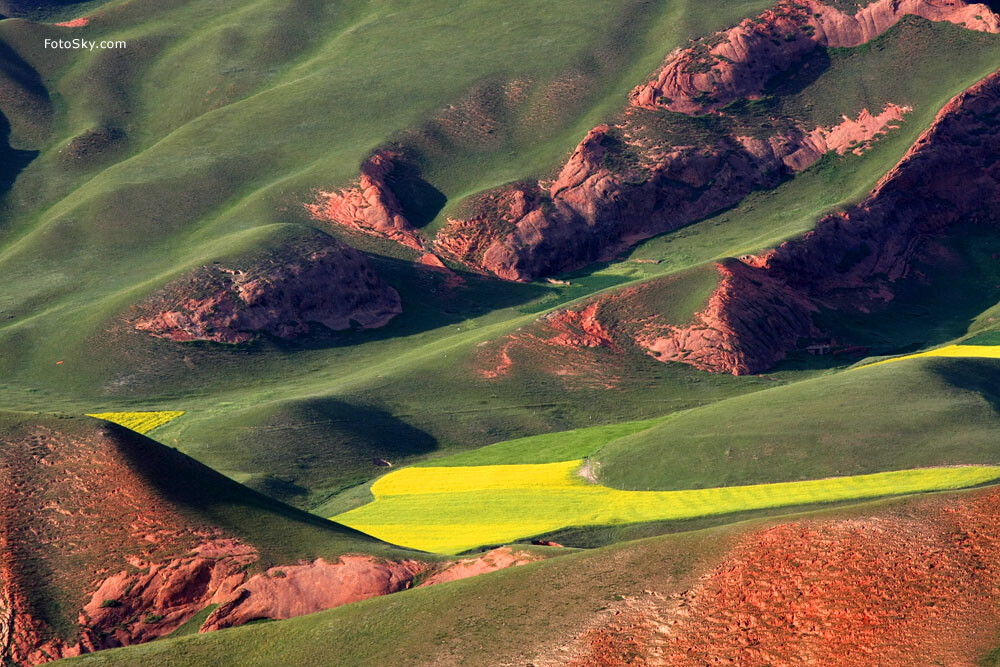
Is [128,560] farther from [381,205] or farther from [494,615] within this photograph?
[381,205]

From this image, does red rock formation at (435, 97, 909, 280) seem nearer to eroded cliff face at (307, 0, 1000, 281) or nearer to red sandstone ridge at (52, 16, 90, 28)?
eroded cliff face at (307, 0, 1000, 281)

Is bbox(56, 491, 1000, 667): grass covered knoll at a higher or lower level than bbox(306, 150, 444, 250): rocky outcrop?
higher

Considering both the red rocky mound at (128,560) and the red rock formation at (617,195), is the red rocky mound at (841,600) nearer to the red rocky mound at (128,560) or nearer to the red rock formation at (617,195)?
the red rocky mound at (128,560)

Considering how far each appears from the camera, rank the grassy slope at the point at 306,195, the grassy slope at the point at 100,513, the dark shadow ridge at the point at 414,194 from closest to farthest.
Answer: the grassy slope at the point at 100,513, the grassy slope at the point at 306,195, the dark shadow ridge at the point at 414,194

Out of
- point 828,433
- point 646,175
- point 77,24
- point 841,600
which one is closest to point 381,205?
point 646,175

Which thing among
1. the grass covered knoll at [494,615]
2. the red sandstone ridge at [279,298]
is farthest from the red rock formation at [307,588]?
the red sandstone ridge at [279,298]

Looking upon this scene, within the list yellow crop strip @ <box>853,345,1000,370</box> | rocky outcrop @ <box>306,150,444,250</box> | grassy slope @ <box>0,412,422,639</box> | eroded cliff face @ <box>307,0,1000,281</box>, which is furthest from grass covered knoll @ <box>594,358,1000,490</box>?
rocky outcrop @ <box>306,150,444,250</box>

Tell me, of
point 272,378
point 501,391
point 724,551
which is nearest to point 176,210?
point 272,378
